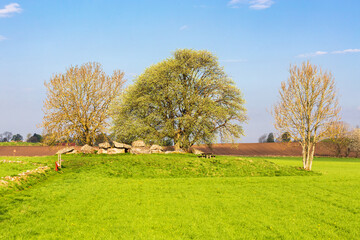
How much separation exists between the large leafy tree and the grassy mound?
12.1 meters

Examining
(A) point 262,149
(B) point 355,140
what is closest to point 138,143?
(A) point 262,149

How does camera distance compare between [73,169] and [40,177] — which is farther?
[73,169]

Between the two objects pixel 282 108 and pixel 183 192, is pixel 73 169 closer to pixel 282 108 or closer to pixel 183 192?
pixel 183 192

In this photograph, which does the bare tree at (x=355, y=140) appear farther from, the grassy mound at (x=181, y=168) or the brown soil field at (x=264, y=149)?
the grassy mound at (x=181, y=168)

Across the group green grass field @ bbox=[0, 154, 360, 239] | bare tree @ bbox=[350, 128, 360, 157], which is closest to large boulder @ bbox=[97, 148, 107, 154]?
green grass field @ bbox=[0, 154, 360, 239]

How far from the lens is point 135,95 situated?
44812 millimetres

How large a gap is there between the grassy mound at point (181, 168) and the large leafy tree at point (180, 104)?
12133mm

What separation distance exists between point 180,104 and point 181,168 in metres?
19.5

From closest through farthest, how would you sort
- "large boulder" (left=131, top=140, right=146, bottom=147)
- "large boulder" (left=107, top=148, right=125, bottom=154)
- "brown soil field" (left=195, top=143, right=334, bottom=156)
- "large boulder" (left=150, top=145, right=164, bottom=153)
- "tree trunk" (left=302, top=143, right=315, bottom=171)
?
"tree trunk" (left=302, top=143, right=315, bottom=171), "large boulder" (left=107, top=148, right=125, bottom=154), "large boulder" (left=150, top=145, right=164, bottom=153), "large boulder" (left=131, top=140, right=146, bottom=147), "brown soil field" (left=195, top=143, right=334, bottom=156)

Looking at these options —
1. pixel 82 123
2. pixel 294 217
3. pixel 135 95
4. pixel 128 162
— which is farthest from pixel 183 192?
pixel 82 123

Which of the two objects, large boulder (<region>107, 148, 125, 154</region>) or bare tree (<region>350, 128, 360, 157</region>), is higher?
bare tree (<region>350, 128, 360, 157</region>)

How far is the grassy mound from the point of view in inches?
1037

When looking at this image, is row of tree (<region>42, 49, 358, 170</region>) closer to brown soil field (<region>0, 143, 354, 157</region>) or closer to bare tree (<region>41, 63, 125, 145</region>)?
bare tree (<region>41, 63, 125, 145</region>)

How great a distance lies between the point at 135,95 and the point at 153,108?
3.52m
